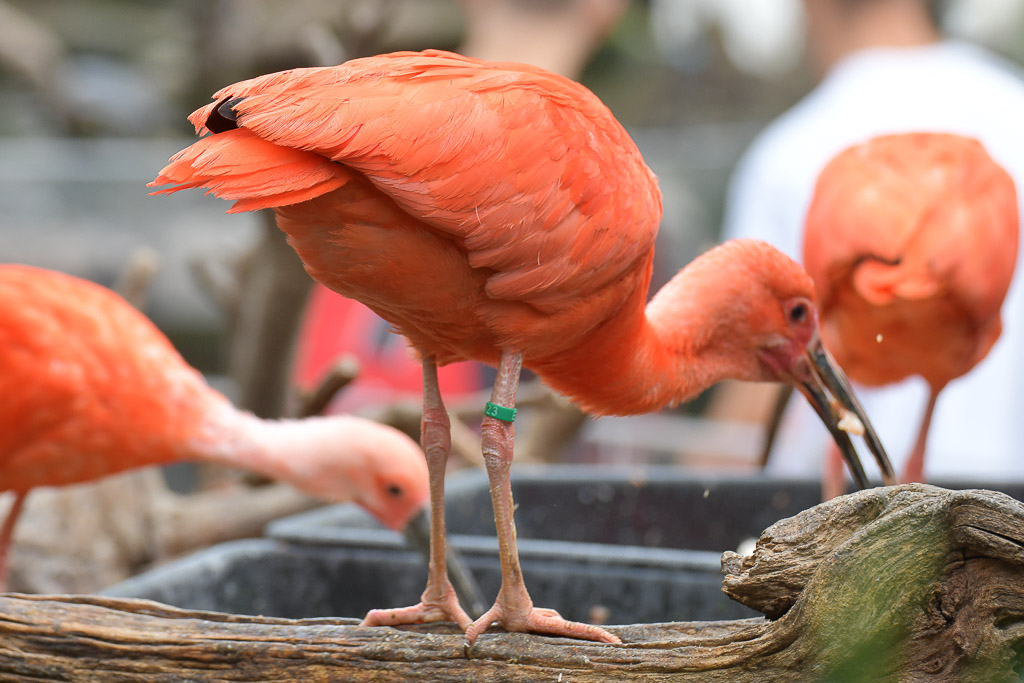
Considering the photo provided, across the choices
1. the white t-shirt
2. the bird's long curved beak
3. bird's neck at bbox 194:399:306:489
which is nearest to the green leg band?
the bird's long curved beak

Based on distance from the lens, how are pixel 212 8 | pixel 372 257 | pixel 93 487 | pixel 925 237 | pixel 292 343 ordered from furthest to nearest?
pixel 212 8
pixel 292 343
pixel 93 487
pixel 925 237
pixel 372 257

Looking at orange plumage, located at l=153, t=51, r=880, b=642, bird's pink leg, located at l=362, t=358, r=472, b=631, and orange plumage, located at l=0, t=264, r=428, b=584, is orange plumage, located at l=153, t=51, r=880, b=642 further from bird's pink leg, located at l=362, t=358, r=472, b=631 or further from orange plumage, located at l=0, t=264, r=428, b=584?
orange plumage, located at l=0, t=264, r=428, b=584

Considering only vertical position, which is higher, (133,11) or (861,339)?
(133,11)

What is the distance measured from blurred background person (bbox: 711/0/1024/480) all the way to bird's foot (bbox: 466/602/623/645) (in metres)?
3.25

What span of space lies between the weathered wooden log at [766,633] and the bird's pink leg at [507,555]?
32 mm

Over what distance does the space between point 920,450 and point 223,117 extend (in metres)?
2.62

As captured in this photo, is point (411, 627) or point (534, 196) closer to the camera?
point (534, 196)

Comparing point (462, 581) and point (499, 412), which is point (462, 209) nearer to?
point (499, 412)

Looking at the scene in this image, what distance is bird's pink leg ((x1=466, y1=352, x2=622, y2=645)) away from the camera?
205 cm

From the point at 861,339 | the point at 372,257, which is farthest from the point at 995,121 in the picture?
the point at 372,257

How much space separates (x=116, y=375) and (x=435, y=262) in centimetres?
185

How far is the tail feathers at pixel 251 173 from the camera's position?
1.77m

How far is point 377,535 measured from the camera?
3504 millimetres

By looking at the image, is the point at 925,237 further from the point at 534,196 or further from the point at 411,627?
the point at 411,627
